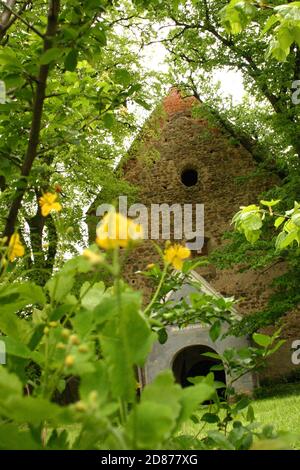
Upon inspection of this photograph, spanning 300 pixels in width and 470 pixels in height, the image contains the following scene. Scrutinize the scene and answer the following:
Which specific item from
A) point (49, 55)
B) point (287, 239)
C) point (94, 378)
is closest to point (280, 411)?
point (287, 239)

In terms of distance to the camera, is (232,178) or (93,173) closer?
(93,173)

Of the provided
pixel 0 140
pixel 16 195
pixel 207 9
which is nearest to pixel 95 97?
pixel 0 140

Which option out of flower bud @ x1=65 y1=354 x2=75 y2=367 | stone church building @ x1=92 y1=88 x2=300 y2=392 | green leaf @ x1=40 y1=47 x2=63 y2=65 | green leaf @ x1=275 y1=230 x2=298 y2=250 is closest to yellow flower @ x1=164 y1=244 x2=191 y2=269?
flower bud @ x1=65 y1=354 x2=75 y2=367

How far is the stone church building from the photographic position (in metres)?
12.9

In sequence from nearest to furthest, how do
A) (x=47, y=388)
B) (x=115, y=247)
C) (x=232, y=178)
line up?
(x=115, y=247), (x=47, y=388), (x=232, y=178)

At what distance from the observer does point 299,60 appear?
11.5 meters

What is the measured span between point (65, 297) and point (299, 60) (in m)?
11.8

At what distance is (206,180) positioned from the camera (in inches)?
551

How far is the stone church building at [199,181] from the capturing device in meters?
12.9

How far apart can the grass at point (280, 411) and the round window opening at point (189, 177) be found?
19.2ft

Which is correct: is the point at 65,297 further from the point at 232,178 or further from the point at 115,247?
the point at 232,178

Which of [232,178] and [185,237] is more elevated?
[232,178]

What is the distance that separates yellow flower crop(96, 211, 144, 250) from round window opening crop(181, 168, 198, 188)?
13.8 m

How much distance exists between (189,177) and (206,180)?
1.96 feet
